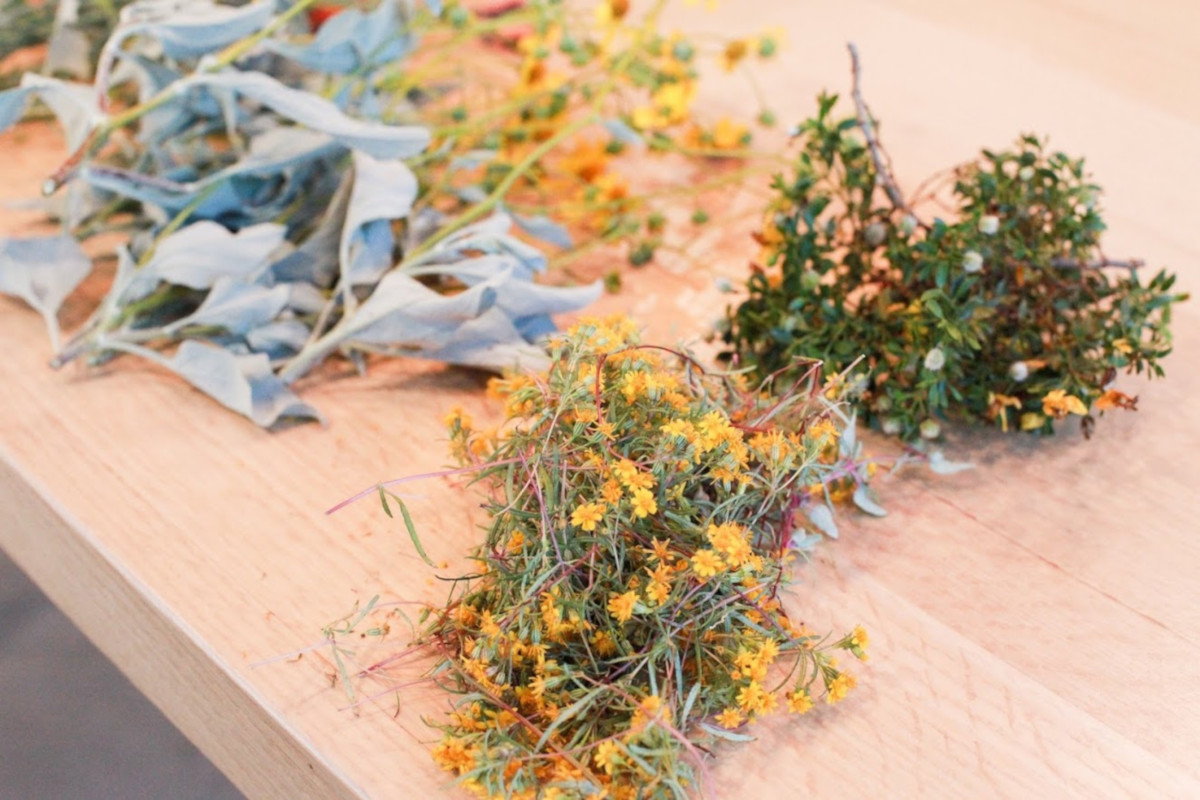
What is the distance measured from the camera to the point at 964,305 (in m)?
0.67

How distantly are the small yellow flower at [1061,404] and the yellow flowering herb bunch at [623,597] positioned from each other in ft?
0.49

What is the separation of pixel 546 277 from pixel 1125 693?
49 centimetres

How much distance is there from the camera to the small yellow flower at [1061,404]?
67cm

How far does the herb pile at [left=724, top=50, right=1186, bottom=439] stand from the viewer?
2.23ft

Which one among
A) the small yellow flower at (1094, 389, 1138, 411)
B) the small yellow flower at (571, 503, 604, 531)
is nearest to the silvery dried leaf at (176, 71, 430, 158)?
the small yellow flower at (571, 503, 604, 531)

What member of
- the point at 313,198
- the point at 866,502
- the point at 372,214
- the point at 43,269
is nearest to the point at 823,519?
the point at 866,502

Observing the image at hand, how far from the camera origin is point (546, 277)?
88 centimetres

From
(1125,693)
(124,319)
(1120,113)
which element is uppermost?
(1120,113)

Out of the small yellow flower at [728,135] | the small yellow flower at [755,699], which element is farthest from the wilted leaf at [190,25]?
the small yellow flower at [755,699]

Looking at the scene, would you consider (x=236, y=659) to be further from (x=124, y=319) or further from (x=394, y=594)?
(x=124, y=319)

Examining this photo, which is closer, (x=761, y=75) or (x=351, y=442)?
(x=351, y=442)

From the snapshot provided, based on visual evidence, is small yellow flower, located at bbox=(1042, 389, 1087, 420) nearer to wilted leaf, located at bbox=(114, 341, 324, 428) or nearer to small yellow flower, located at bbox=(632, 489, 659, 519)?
small yellow flower, located at bbox=(632, 489, 659, 519)

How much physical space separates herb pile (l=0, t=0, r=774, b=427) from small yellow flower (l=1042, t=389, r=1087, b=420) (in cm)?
30

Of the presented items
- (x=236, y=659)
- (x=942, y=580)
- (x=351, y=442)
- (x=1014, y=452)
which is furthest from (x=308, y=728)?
(x=1014, y=452)
